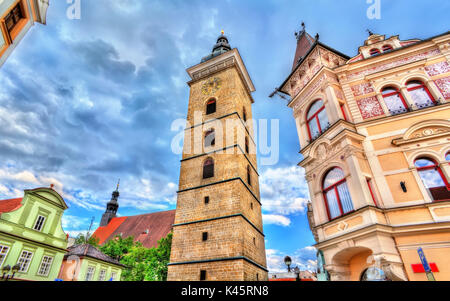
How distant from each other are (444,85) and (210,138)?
529 inches

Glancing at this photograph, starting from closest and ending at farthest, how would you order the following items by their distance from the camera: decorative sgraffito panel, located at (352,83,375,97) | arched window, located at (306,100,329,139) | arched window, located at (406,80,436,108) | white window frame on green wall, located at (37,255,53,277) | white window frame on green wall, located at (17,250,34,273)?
arched window, located at (406,80,436,108) → decorative sgraffito panel, located at (352,83,375,97) → arched window, located at (306,100,329,139) → white window frame on green wall, located at (17,250,34,273) → white window frame on green wall, located at (37,255,53,277)

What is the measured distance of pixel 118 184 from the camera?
55188 millimetres

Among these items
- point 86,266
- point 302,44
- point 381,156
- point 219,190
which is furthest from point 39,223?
point 302,44

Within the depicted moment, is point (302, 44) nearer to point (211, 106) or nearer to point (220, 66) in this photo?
point (211, 106)

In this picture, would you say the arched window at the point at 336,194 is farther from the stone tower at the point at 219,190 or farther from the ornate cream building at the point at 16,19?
the ornate cream building at the point at 16,19

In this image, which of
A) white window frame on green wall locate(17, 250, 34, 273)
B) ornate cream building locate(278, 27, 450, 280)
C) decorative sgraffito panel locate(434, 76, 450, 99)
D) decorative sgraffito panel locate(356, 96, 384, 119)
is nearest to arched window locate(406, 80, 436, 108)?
ornate cream building locate(278, 27, 450, 280)

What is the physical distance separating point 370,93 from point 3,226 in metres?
22.0

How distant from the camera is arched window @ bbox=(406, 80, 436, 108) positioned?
8.77 metres

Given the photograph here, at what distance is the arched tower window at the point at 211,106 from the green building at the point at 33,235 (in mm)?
13927

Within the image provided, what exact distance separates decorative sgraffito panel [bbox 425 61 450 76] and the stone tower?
34.3 ft

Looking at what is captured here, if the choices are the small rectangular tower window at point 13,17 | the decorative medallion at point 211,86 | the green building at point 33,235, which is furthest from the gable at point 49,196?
the decorative medallion at point 211,86

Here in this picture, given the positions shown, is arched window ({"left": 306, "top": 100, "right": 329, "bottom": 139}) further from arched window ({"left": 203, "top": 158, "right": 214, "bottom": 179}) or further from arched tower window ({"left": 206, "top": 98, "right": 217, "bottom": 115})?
arched tower window ({"left": 206, "top": 98, "right": 217, "bottom": 115})
